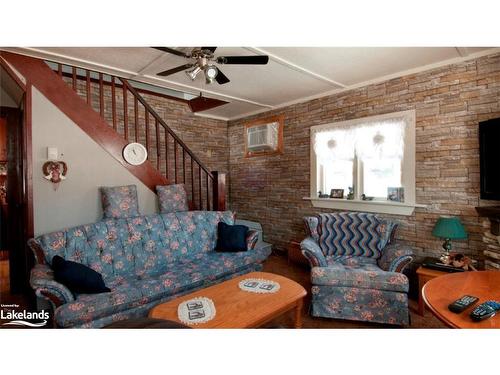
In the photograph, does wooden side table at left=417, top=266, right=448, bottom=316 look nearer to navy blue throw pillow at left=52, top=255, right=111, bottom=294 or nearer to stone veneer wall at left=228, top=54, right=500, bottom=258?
stone veneer wall at left=228, top=54, right=500, bottom=258

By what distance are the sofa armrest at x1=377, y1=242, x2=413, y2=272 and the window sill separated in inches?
22.1

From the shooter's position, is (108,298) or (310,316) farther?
(310,316)

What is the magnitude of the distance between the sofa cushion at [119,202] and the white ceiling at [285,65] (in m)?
1.27

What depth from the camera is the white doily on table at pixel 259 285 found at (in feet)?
5.88

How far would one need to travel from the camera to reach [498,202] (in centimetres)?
216

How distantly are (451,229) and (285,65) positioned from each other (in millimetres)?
2186

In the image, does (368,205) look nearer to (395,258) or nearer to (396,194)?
(396,194)

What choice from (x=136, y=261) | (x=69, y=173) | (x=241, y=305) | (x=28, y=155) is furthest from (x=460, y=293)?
(x=28, y=155)

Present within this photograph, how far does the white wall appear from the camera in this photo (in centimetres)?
224

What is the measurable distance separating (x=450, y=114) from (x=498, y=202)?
2.96 feet

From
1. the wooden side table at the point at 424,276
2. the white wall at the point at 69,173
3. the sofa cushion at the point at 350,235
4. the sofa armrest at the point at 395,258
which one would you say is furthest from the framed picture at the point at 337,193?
the white wall at the point at 69,173
